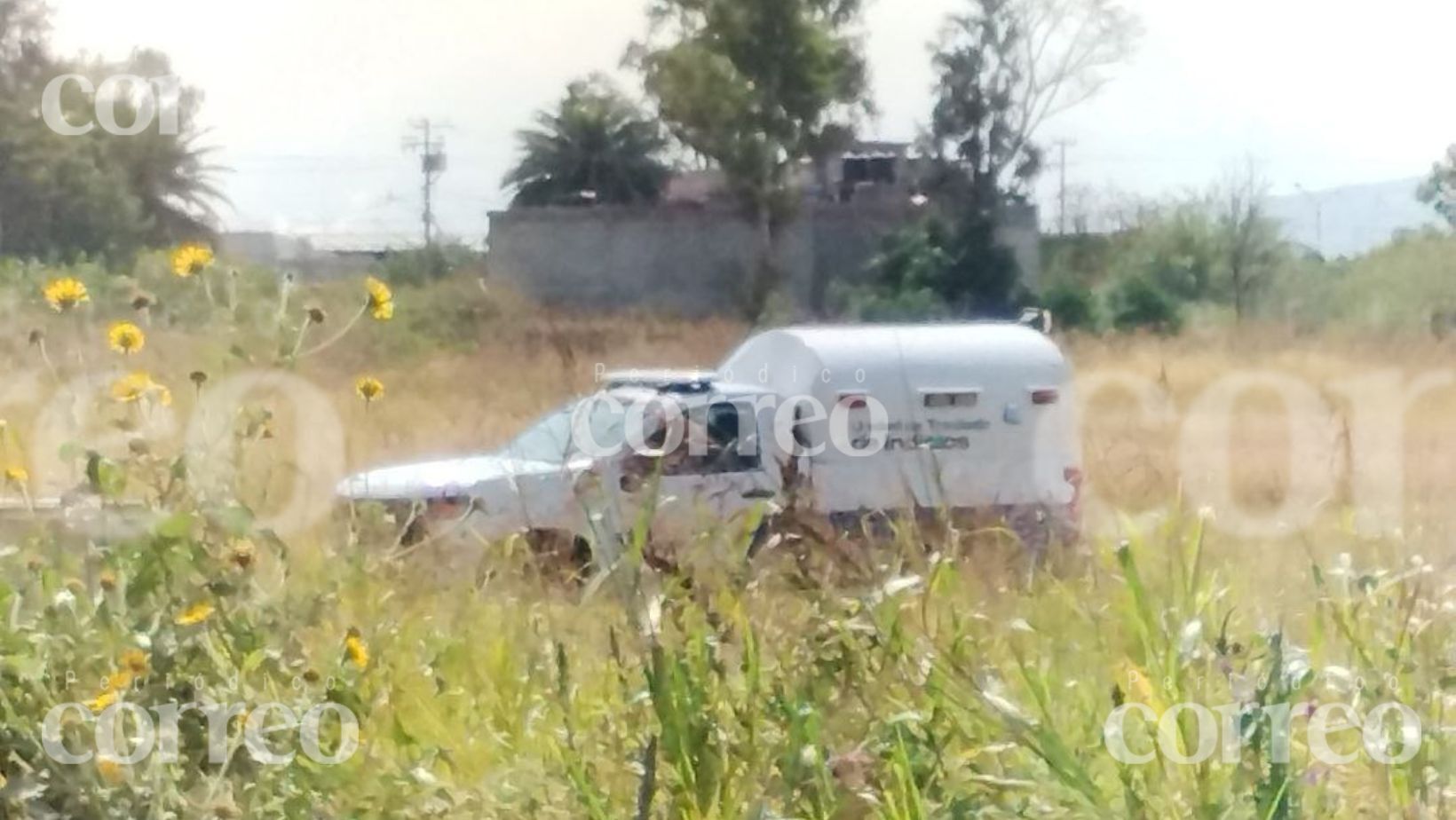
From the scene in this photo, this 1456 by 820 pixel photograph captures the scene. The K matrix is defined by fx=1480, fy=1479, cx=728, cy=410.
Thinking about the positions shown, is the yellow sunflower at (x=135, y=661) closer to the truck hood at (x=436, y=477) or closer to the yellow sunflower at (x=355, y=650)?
the yellow sunflower at (x=355, y=650)

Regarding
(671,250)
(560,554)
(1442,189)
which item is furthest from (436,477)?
(1442,189)

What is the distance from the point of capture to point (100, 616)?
154cm

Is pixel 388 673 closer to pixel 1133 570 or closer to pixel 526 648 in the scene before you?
pixel 526 648

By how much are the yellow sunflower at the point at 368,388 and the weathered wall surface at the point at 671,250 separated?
26 cm

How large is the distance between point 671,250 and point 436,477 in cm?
51

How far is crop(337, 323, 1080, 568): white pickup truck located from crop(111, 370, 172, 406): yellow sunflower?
1.22ft

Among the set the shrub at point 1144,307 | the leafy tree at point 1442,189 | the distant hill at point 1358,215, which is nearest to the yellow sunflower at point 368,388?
the shrub at point 1144,307

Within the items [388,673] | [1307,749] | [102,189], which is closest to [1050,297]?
[1307,749]

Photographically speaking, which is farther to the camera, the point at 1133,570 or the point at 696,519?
the point at 696,519

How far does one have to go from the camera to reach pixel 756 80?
2.26 m

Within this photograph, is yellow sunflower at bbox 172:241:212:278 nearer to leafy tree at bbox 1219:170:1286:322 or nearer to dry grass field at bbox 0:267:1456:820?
dry grass field at bbox 0:267:1456:820

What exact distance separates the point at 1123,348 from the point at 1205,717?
1.20m

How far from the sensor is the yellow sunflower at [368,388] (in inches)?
84.6

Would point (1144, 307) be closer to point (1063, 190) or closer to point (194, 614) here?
point (1063, 190)
